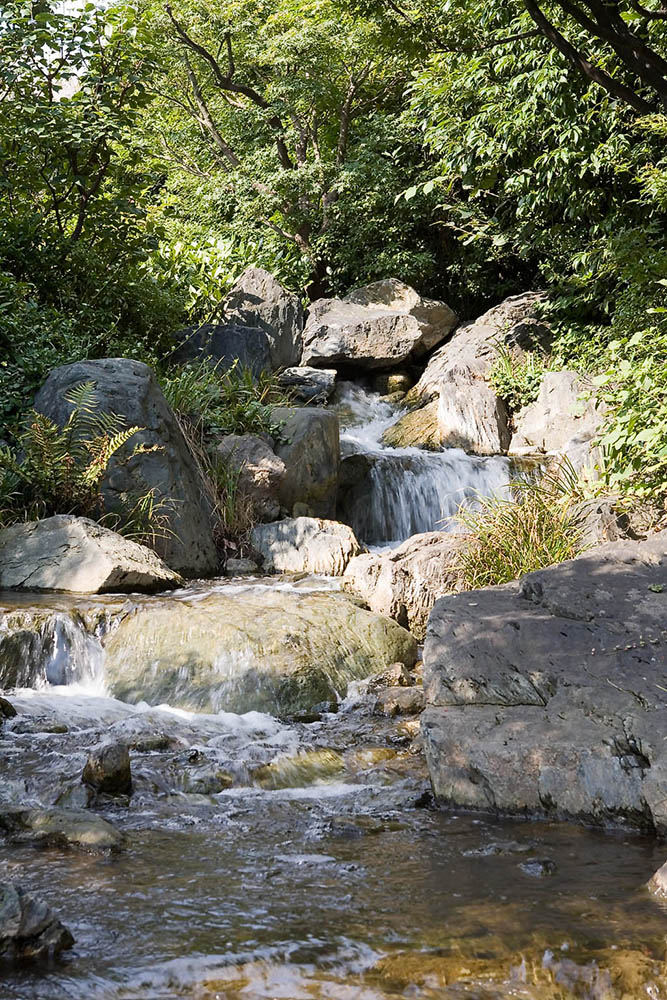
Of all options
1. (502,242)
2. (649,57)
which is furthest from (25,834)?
(502,242)

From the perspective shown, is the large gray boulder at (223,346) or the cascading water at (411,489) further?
the large gray boulder at (223,346)

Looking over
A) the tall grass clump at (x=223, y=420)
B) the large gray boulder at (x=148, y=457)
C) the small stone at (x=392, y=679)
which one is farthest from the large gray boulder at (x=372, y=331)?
the small stone at (x=392, y=679)

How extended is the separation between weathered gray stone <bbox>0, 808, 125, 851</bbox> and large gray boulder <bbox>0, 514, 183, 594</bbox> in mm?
3718

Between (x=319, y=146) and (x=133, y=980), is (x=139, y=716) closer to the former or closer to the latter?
(x=133, y=980)

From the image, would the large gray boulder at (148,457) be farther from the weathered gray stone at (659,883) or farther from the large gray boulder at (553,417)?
the weathered gray stone at (659,883)

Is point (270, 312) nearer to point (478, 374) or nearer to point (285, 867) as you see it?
point (478, 374)

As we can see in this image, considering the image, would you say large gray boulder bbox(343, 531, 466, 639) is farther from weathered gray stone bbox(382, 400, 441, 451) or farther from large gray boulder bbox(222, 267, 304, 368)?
large gray boulder bbox(222, 267, 304, 368)

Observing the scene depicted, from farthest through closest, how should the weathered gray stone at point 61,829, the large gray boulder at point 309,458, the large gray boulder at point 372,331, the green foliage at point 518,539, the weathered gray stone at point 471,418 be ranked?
the large gray boulder at point 372,331, the weathered gray stone at point 471,418, the large gray boulder at point 309,458, the green foliage at point 518,539, the weathered gray stone at point 61,829

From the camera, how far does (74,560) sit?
25.8 ft

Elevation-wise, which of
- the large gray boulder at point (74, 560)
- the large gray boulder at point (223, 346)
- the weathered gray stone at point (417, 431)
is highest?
the large gray boulder at point (223, 346)

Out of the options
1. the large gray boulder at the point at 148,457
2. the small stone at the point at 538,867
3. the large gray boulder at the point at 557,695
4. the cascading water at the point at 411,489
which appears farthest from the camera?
the cascading water at the point at 411,489

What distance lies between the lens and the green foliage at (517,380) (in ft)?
44.7

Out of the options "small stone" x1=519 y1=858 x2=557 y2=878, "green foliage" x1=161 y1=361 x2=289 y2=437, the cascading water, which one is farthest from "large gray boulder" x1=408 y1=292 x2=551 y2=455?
"small stone" x1=519 y1=858 x2=557 y2=878

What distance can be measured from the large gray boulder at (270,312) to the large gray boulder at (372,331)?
41cm
